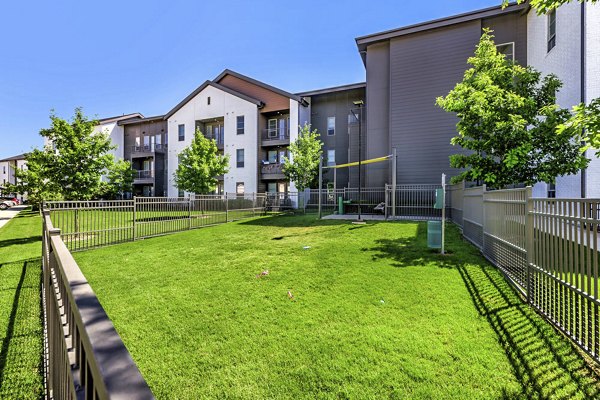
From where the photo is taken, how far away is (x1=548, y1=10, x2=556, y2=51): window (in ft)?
50.8

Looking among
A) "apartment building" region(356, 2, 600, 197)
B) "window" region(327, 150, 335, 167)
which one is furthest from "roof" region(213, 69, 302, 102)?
"apartment building" region(356, 2, 600, 197)

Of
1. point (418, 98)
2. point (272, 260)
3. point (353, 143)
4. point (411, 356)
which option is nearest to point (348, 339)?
point (411, 356)

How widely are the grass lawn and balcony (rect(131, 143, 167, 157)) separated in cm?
3106

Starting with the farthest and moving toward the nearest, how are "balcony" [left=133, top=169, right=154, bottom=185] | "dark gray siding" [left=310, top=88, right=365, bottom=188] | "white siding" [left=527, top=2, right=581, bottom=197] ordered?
"balcony" [left=133, top=169, right=154, bottom=185], "dark gray siding" [left=310, top=88, right=365, bottom=188], "white siding" [left=527, top=2, right=581, bottom=197]

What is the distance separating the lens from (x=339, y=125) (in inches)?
1184

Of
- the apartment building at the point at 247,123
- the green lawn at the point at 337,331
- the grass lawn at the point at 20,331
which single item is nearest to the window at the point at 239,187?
the apartment building at the point at 247,123

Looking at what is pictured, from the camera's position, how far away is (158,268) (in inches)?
299

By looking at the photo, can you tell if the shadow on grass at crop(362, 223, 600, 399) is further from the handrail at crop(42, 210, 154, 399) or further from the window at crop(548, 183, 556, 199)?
the window at crop(548, 183, 556, 199)

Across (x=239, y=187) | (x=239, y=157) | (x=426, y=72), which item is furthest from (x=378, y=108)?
(x=239, y=187)

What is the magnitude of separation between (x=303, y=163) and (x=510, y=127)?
17301 millimetres

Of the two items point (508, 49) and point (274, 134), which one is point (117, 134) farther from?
point (508, 49)

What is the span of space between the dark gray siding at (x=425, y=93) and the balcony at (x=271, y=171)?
12.2m

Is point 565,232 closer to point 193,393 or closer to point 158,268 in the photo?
point 193,393

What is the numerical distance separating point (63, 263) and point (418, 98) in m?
22.8
